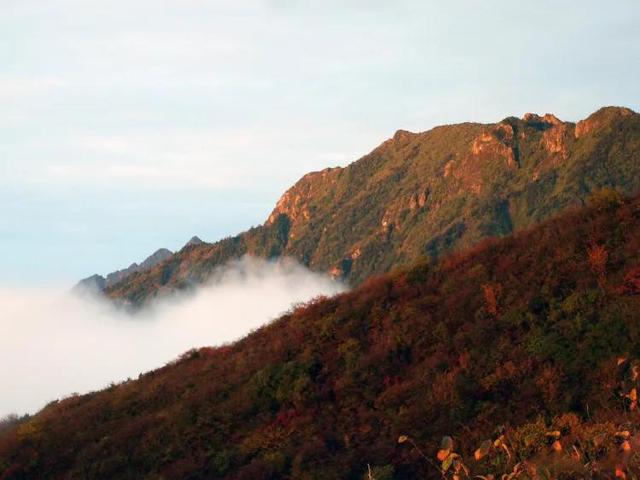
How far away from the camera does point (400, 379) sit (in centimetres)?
3322

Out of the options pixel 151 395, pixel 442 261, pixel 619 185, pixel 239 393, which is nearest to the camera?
pixel 239 393

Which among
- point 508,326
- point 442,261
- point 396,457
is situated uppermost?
point 442,261

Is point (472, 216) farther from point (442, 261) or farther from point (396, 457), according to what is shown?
point (396, 457)

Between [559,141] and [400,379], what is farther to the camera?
[559,141]

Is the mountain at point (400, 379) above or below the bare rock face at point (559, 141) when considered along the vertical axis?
below

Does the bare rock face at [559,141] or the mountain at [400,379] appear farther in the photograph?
the bare rock face at [559,141]

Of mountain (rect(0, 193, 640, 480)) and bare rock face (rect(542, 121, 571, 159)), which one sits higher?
bare rock face (rect(542, 121, 571, 159))

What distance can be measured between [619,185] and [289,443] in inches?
5374

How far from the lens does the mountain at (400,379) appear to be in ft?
93.9

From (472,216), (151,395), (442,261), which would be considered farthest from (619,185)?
(151,395)

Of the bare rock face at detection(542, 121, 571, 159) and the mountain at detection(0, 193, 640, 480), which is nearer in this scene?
the mountain at detection(0, 193, 640, 480)

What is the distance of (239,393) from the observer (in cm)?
3666

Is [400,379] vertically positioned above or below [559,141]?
below

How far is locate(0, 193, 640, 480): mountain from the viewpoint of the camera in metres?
28.6
